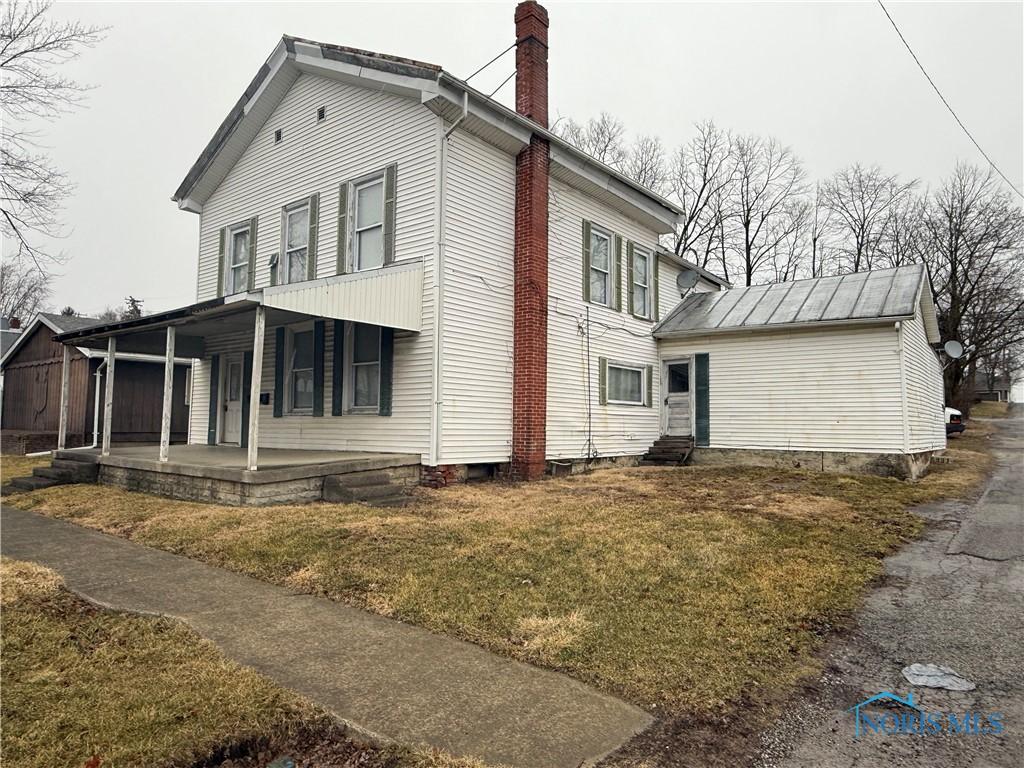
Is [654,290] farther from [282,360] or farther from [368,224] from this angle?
[282,360]

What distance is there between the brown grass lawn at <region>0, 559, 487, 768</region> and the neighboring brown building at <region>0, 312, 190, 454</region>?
17676 mm

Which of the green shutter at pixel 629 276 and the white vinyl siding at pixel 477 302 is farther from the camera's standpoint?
the green shutter at pixel 629 276

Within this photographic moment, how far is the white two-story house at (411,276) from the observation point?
10320 millimetres

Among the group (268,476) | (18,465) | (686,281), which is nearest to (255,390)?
(268,476)

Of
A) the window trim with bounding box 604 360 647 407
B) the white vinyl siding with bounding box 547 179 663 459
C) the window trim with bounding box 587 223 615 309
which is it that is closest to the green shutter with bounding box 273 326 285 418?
the white vinyl siding with bounding box 547 179 663 459

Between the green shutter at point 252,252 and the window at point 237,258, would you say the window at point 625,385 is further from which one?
the window at point 237,258

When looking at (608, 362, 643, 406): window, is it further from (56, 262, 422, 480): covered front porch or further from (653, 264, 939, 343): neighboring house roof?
(56, 262, 422, 480): covered front porch

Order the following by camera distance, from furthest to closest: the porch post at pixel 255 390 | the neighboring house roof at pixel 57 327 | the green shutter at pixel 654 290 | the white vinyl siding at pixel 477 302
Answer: the neighboring house roof at pixel 57 327 < the green shutter at pixel 654 290 < the white vinyl siding at pixel 477 302 < the porch post at pixel 255 390


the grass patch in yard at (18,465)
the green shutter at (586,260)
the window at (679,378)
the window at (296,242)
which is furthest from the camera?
the window at (679,378)

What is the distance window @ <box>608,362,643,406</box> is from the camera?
14251 mm

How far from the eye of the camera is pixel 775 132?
33750mm

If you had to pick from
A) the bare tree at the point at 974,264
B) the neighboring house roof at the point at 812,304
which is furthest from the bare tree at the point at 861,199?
the neighboring house roof at the point at 812,304

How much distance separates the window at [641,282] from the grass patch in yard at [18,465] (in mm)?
13889

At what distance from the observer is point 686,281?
17.1m
